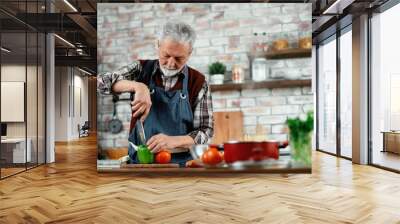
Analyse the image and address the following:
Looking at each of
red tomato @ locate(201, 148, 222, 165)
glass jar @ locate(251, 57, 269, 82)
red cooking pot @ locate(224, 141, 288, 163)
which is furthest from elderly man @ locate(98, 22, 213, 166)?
red cooking pot @ locate(224, 141, 288, 163)

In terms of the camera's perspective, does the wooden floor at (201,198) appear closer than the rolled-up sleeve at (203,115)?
Yes

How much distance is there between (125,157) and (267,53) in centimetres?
218

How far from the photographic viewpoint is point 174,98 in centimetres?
430

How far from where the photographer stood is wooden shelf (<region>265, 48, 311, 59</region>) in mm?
4238

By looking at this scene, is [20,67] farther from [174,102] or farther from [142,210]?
[142,210]

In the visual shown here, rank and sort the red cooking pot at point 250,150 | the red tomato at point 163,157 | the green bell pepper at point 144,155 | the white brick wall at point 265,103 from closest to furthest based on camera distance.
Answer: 1. the red cooking pot at point 250,150
2. the white brick wall at point 265,103
3. the red tomato at point 163,157
4. the green bell pepper at point 144,155

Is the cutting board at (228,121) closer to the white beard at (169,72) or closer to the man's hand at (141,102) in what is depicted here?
the white beard at (169,72)

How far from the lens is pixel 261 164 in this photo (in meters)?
1.25

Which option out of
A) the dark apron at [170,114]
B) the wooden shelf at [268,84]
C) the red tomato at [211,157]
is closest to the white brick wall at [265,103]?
the wooden shelf at [268,84]

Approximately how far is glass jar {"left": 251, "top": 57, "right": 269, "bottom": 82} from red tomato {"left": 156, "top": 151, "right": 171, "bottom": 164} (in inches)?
52.7

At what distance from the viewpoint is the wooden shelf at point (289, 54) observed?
4.24 meters

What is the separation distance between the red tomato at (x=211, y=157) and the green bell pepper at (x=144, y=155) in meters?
3.42

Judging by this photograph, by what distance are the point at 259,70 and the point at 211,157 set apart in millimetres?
2852

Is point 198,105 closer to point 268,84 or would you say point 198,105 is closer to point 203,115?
point 203,115
